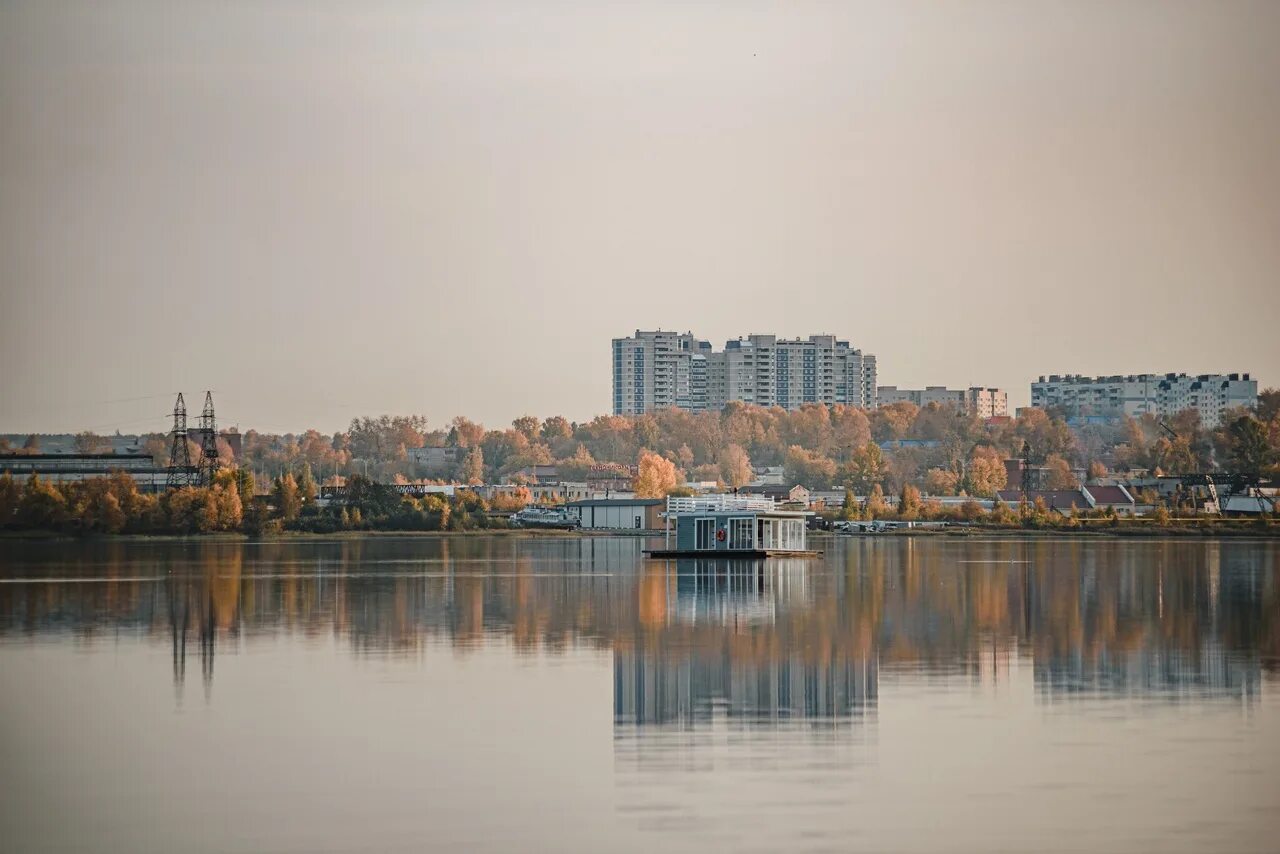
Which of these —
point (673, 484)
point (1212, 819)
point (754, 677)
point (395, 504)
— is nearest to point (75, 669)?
point (754, 677)

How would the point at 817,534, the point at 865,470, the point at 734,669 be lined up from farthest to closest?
1. the point at 865,470
2. the point at 817,534
3. the point at 734,669

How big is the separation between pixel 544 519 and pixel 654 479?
1265 cm

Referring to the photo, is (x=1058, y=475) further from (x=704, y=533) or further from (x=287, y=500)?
(x=704, y=533)

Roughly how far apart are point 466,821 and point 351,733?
4.76 metres

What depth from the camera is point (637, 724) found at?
1962 cm

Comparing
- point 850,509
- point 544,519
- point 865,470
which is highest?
point 865,470

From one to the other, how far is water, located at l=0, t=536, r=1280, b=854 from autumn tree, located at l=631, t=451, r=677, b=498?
301ft

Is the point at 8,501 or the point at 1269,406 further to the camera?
the point at 1269,406

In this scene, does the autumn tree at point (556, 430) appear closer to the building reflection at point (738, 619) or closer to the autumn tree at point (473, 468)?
the autumn tree at point (473, 468)

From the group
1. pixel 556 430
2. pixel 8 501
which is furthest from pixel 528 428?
pixel 8 501

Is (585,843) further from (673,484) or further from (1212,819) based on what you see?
(673,484)

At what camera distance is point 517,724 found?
1983 cm

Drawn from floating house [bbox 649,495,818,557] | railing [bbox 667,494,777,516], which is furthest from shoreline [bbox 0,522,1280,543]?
floating house [bbox 649,495,818,557]

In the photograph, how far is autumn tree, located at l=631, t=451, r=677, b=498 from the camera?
431ft
